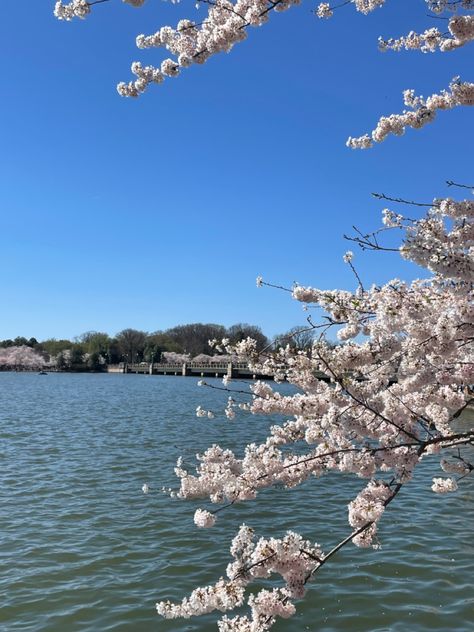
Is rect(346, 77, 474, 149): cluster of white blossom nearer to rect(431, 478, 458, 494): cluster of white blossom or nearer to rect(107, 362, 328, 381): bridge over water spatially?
rect(431, 478, 458, 494): cluster of white blossom

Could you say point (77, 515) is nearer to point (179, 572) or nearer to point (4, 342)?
point (179, 572)

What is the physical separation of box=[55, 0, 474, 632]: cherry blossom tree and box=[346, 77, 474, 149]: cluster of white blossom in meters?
0.01

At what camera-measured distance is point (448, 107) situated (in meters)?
5.35

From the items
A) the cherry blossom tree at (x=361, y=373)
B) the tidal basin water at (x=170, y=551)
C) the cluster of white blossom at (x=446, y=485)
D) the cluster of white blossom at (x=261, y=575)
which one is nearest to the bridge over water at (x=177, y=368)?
the tidal basin water at (x=170, y=551)

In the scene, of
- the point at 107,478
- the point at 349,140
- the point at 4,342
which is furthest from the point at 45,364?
the point at 349,140

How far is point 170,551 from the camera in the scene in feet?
31.1

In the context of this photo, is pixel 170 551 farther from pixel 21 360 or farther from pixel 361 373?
pixel 21 360

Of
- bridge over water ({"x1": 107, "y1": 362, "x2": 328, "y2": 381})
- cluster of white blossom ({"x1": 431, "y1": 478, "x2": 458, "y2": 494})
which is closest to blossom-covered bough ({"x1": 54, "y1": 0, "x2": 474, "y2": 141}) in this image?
cluster of white blossom ({"x1": 431, "y1": 478, "x2": 458, "y2": 494})

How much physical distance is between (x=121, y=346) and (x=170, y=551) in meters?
161

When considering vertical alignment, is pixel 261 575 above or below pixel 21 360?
below

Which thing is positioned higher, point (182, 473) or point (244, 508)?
point (182, 473)

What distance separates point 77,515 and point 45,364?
162 m

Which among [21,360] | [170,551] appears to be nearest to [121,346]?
[21,360]

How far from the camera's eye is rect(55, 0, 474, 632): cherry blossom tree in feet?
13.6
